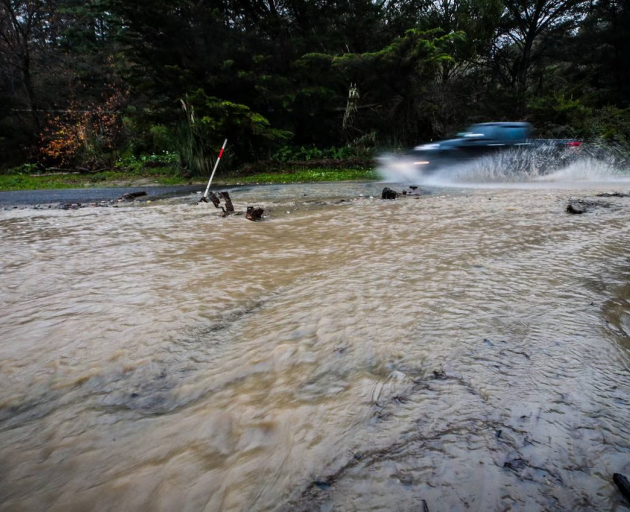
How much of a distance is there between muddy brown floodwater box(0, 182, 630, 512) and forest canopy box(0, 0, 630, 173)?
11.0m

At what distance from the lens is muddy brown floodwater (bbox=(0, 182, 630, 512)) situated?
0.94 meters

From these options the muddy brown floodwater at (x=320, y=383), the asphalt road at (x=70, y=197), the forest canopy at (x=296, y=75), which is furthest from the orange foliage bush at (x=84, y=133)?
the muddy brown floodwater at (x=320, y=383)

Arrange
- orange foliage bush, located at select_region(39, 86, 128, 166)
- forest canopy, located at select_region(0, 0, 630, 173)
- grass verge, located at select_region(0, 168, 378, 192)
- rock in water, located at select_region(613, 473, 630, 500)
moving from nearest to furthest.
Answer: rock in water, located at select_region(613, 473, 630, 500) < grass verge, located at select_region(0, 168, 378, 192) < forest canopy, located at select_region(0, 0, 630, 173) < orange foliage bush, located at select_region(39, 86, 128, 166)

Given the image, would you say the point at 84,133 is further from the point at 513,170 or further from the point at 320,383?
the point at 320,383

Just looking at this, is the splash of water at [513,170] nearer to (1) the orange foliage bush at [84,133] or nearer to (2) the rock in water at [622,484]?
(2) the rock in water at [622,484]

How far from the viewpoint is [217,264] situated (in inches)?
111

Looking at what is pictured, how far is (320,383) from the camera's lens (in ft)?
4.37

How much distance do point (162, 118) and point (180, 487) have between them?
1497 centimetres

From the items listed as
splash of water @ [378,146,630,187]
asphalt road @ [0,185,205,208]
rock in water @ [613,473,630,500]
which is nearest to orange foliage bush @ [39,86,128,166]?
asphalt road @ [0,185,205,208]

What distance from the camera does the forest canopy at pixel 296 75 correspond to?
1300 cm

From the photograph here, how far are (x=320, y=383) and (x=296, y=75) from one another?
587 inches

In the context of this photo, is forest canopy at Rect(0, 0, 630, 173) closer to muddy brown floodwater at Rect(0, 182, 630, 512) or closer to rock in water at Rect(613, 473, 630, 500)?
muddy brown floodwater at Rect(0, 182, 630, 512)

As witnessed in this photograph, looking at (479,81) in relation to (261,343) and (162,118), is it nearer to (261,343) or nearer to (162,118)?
(162,118)

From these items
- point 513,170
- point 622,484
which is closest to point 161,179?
point 513,170
